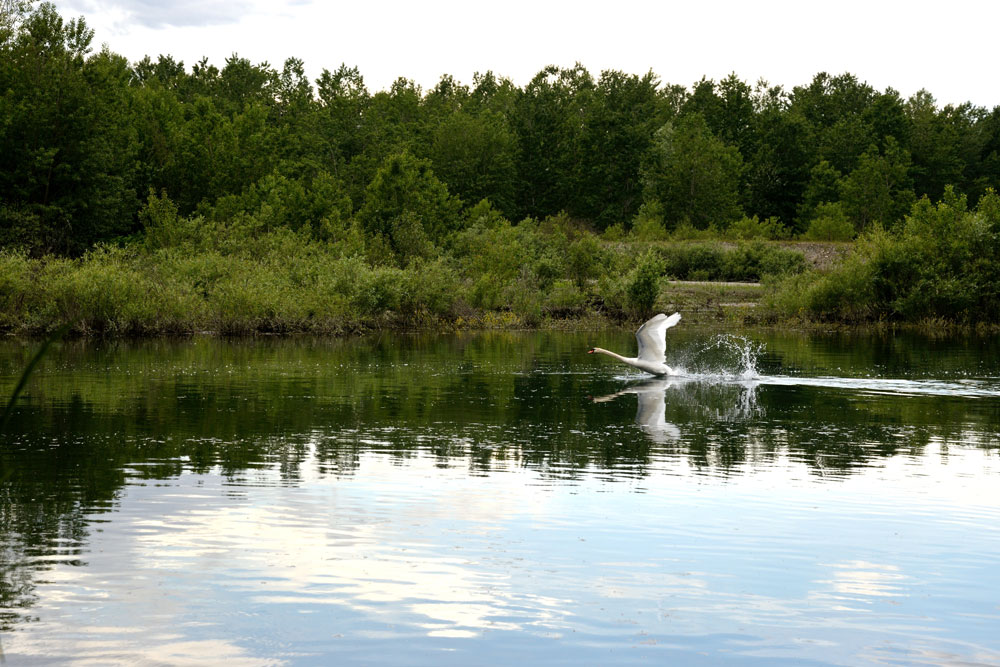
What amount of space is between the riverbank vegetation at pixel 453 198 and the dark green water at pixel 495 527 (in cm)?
2222

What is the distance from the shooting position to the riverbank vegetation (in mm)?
52000

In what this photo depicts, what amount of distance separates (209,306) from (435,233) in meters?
31.4

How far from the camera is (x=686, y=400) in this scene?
26.2 metres

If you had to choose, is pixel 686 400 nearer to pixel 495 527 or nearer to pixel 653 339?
pixel 653 339

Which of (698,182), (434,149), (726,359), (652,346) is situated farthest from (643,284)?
(434,149)

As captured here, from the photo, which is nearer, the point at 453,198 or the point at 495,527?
the point at 495,527

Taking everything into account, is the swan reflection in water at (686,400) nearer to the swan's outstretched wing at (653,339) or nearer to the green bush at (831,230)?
the swan's outstretched wing at (653,339)

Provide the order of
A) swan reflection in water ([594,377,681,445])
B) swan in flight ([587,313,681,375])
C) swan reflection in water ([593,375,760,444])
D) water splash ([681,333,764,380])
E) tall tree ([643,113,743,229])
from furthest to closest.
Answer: tall tree ([643,113,743,229]) → water splash ([681,333,764,380]) → swan in flight ([587,313,681,375]) → swan reflection in water ([593,375,760,444]) → swan reflection in water ([594,377,681,445])

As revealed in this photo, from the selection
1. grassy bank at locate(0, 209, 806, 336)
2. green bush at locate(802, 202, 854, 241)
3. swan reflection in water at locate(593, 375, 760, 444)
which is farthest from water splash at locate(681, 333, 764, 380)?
green bush at locate(802, 202, 854, 241)

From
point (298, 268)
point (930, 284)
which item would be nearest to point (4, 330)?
point (298, 268)

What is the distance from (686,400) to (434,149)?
95509 millimetres

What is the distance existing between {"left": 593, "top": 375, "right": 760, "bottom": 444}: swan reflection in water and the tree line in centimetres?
3624

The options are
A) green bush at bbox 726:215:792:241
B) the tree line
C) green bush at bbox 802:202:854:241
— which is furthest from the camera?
green bush at bbox 802:202:854:241

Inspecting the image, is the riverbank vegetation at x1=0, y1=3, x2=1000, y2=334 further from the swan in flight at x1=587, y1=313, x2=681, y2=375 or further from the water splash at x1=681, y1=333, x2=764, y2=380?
the swan in flight at x1=587, y1=313, x2=681, y2=375
